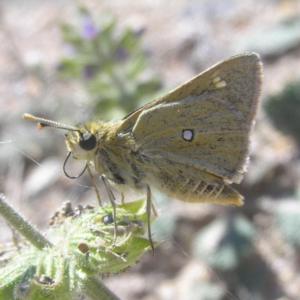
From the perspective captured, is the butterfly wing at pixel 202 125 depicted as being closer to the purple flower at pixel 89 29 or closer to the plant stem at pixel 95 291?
the plant stem at pixel 95 291

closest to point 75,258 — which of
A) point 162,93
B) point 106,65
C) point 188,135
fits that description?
point 188,135

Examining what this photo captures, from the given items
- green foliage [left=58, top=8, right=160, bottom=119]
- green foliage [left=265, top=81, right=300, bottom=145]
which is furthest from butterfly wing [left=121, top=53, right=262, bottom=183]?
green foliage [left=58, top=8, right=160, bottom=119]

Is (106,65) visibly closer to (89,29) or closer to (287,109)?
(89,29)

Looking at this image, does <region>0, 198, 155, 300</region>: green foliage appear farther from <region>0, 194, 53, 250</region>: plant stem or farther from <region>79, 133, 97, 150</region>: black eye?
<region>79, 133, 97, 150</region>: black eye

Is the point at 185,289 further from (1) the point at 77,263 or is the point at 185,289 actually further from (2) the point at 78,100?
(2) the point at 78,100

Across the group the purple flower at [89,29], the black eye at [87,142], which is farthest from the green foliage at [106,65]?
the black eye at [87,142]

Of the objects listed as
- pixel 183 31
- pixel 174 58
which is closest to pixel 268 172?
pixel 174 58
